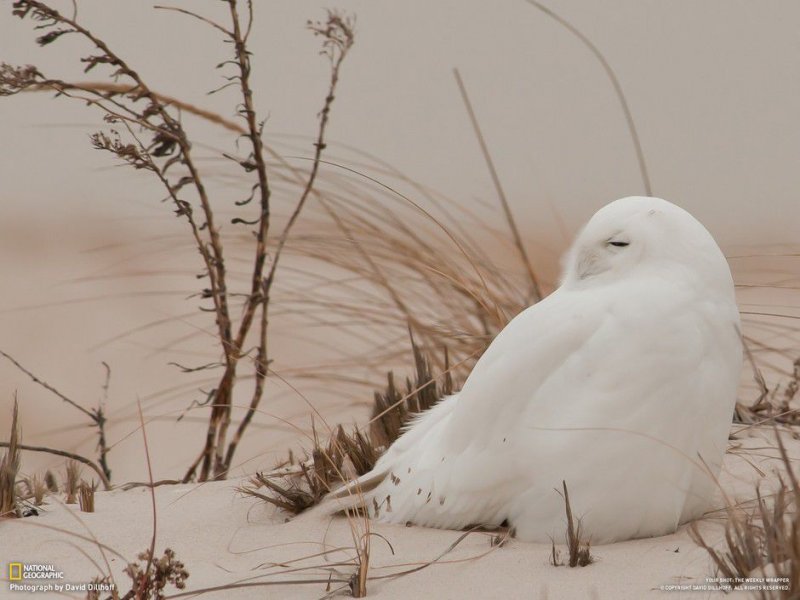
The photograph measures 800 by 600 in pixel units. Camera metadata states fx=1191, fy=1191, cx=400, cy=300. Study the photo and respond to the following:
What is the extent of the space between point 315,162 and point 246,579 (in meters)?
2.41

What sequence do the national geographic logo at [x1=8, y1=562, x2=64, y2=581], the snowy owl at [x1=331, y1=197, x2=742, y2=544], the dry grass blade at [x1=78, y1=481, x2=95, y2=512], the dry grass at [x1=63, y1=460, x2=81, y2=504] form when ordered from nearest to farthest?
the snowy owl at [x1=331, y1=197, x2=742, y2=544], the national geographic logo at [x1=8, y1=562, x2=64, y2=581], the dry grass blade at [x1=78, y1=481, x2=95, y2=512], the dry grass at [x1=63, y1=460, x2=81, y2=504]

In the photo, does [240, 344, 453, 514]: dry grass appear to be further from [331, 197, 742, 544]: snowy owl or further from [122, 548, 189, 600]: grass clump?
[122, 548, 189, 600]: grass clump

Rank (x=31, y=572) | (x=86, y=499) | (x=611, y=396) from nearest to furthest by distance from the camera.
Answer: (x=611, y=396), (x=31, y=572), (x=86, y=499)

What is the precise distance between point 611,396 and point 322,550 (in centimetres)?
111

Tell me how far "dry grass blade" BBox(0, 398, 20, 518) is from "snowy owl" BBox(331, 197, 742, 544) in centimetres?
148

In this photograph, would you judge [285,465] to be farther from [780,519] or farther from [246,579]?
[780,519]

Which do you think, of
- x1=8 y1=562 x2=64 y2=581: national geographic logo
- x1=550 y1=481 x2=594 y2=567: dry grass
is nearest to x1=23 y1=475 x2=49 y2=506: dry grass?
x1=8 y1=562 x2=64 y2=581: national geographic logo

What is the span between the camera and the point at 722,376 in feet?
12.4

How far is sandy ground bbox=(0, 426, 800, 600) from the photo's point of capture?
3.43m

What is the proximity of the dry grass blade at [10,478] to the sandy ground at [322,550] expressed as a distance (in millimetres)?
58

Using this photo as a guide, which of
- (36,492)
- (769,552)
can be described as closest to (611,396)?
(769,552)

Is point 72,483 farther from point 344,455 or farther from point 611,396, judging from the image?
point 611,396

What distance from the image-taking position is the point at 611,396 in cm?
371

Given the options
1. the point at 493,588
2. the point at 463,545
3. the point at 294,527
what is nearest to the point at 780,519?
the point at 493,588
